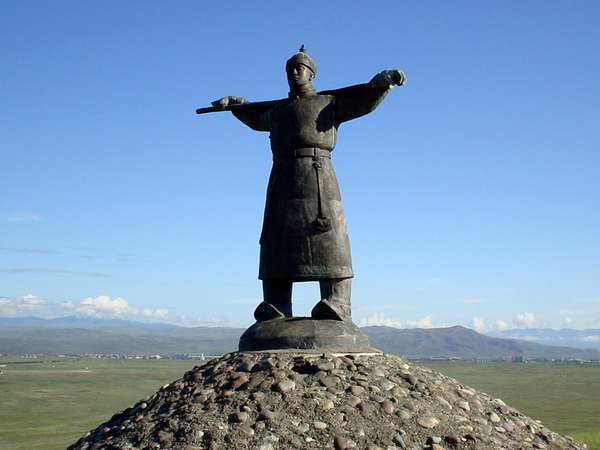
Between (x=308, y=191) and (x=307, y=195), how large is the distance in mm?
54

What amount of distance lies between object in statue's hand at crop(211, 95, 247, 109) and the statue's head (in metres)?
0.96

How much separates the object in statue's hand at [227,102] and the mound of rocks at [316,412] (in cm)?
378

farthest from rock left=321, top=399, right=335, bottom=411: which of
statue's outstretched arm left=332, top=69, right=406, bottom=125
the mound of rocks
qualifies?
statue's outstretched arm left=332, top=69, right=406, bottom=125

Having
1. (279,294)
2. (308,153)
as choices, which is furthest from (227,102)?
(279,294)

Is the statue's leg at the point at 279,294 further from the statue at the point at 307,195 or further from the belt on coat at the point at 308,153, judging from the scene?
the belt on coat at the point at 308,153

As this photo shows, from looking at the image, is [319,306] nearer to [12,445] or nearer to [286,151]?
[286,151]

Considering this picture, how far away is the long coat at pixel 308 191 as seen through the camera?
31.9 ft

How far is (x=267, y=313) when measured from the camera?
9.66 meters

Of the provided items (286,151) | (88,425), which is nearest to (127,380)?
(88,425)

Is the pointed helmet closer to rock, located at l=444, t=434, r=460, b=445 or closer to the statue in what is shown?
the statue

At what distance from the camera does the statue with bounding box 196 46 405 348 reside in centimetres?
970

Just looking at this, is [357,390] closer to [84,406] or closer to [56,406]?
[84,406]

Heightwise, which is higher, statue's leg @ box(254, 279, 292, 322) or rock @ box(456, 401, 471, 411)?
statue's leg @ box(254, 279, 292, 322)

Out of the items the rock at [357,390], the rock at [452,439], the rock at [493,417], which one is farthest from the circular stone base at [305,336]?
the rock at [452,439]
